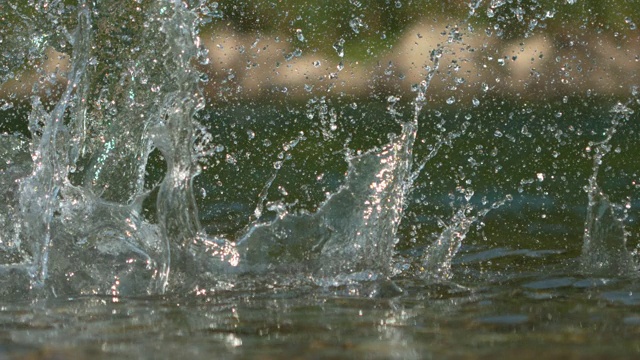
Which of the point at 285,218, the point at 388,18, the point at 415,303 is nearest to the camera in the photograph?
the point at 415,303

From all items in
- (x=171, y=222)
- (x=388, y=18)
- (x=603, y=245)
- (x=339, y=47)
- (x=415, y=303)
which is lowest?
(x=415, y=303)

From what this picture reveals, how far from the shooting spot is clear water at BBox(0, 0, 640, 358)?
317 centimetres

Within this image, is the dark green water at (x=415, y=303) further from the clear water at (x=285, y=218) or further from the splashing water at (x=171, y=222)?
the splashing water at (x=171, y=222)

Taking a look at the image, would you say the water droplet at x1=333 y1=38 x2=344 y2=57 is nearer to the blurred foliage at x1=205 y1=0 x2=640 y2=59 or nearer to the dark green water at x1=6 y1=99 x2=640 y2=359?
the blurred foliage at x1=205 y1=0 x2=640 y2=59

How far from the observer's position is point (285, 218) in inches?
174

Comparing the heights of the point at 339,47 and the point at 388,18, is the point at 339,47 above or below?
below

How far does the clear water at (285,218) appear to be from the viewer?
3.17 m

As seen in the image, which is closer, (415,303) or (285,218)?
(415,303)

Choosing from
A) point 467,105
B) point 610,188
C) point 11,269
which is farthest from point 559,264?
point 467,105

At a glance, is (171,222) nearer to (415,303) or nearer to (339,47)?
(415,303)

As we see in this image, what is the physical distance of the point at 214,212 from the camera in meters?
6.07

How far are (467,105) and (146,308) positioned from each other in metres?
6.46

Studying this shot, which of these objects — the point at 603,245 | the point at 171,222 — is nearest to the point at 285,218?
the point at 171,222

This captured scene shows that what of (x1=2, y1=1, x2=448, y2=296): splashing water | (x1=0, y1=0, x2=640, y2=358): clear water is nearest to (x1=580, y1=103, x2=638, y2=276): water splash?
(x1=0, y1=0, x2=640, y2=358): clear water
